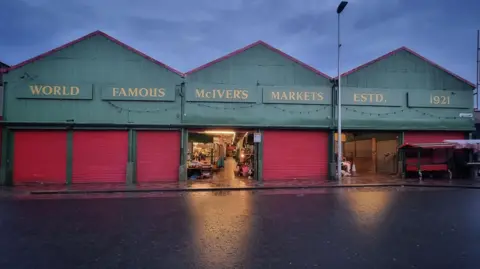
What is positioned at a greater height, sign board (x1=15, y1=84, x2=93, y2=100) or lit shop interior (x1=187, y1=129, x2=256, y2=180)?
sign board (x1=15, y1=84, x2=93, y2=100)

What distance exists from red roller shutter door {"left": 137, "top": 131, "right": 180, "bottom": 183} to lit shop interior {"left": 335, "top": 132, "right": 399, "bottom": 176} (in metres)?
10.1

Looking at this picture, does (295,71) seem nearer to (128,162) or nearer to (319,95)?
(319,95)

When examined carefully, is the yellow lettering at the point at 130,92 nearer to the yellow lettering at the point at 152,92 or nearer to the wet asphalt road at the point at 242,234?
the yellow lettering at the point at 152,92

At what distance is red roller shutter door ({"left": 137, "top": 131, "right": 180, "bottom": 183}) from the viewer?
17781mm

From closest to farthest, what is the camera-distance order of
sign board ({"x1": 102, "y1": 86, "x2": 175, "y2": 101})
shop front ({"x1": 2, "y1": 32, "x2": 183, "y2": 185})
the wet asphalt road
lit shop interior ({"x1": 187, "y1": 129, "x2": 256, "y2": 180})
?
the wet asphalt road, shop front ({"x1": 2, "y1": 32, "x2": 183, "y2": 185}), sign board ({"x1": 102, "y1": 86, "x2": 175, "y2": 101}), lit shop interior ({"x1": 187, "y1": 129, "x2": 256, "y2": 180})

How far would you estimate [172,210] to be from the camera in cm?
963

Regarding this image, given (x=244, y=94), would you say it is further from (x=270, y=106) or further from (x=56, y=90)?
(x=56, y=90)

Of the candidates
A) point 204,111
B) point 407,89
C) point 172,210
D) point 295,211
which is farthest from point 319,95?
point 172,210

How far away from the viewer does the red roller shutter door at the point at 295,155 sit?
18.7 m

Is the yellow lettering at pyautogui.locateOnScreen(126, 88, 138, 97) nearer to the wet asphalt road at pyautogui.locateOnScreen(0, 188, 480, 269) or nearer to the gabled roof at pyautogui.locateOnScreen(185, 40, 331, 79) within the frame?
the gabled roof at pyautogui.locateOnScreen(185, 40, 331, 79)

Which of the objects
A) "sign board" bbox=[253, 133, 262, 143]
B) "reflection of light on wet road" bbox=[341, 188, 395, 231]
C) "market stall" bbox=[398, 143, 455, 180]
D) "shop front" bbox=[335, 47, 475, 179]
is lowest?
"reflection of light on wet road" bbox=[341, 188, 395, 231]

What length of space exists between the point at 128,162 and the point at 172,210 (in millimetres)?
8843

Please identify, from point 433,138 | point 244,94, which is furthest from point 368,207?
point 433,138

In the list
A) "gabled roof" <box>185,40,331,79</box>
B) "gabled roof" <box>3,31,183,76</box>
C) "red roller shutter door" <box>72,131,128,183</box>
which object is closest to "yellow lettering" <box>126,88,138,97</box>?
"gabled roof" <box>3,31,183,76</box>
